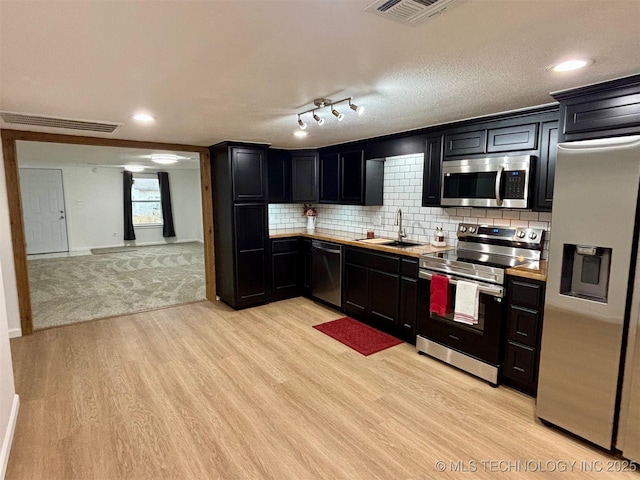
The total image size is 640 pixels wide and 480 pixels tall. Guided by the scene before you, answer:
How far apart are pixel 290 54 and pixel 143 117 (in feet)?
6.20

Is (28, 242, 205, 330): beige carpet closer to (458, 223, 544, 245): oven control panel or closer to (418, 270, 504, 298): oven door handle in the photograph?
(418, 270, 504, 298): oven door handle

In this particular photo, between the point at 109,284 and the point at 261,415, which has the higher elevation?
the point at 109,284

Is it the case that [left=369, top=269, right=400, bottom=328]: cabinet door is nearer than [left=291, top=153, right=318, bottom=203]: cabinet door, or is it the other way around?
[left=369, top=269, right=400, bottom=328]: cabinet door

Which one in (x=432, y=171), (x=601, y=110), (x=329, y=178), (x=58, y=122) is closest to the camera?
(x=601, y=110)

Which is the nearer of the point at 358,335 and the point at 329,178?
the point at 358,335

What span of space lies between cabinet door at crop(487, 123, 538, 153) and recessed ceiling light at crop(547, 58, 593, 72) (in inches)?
35.1

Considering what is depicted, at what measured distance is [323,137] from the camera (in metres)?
4.20

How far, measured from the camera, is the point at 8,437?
2133 mm

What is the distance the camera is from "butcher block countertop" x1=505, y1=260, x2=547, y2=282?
8.18 feet

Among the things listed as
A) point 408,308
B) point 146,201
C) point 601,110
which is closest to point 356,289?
point 408,308

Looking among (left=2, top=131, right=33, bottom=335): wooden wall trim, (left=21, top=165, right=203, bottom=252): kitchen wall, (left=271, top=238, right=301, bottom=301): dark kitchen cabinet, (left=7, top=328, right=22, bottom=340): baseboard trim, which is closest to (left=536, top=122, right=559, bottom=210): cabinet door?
(left=271, top=238, right=301, bottom=301): dark kitchen cabinet

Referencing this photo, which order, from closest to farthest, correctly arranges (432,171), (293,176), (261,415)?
(261,415) → (432,171) → (293,176)

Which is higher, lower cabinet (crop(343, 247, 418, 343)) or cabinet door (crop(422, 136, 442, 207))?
cabinet door (crop(422, 136, 442, 207))

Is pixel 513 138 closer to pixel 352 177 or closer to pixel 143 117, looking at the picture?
pixel 352 177
